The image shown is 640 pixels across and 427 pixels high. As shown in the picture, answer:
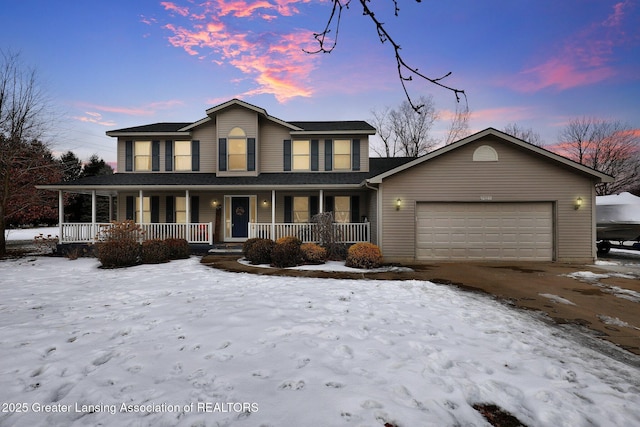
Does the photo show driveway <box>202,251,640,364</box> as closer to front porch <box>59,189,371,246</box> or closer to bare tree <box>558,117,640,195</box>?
A: front porch <box>59,189,371,246</box>

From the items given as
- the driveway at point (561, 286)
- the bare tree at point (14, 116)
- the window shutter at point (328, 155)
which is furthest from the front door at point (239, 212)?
the bare tree at point (14, 116)

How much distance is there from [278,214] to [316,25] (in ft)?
39.1

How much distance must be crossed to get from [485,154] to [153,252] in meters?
12.8

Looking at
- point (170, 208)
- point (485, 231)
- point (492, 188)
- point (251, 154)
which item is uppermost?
point (251, 154)

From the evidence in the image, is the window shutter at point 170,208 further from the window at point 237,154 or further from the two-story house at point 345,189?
the window at point 237,154

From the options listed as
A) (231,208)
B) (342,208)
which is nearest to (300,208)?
(342,208)

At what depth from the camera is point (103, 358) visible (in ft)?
10.5

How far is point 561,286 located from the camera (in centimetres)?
733

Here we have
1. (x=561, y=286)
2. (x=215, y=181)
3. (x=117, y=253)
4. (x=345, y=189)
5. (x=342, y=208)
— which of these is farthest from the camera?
(x=342, y=208)

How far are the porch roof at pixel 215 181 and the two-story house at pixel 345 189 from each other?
5cm

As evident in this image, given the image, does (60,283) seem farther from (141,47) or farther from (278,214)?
(141,47)

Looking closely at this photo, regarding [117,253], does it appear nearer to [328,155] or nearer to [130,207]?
[130,207]

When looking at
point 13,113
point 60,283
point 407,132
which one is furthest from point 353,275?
point 407,132

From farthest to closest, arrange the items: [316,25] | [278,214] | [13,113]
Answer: [278,214]
[13,113]
[316,25]
